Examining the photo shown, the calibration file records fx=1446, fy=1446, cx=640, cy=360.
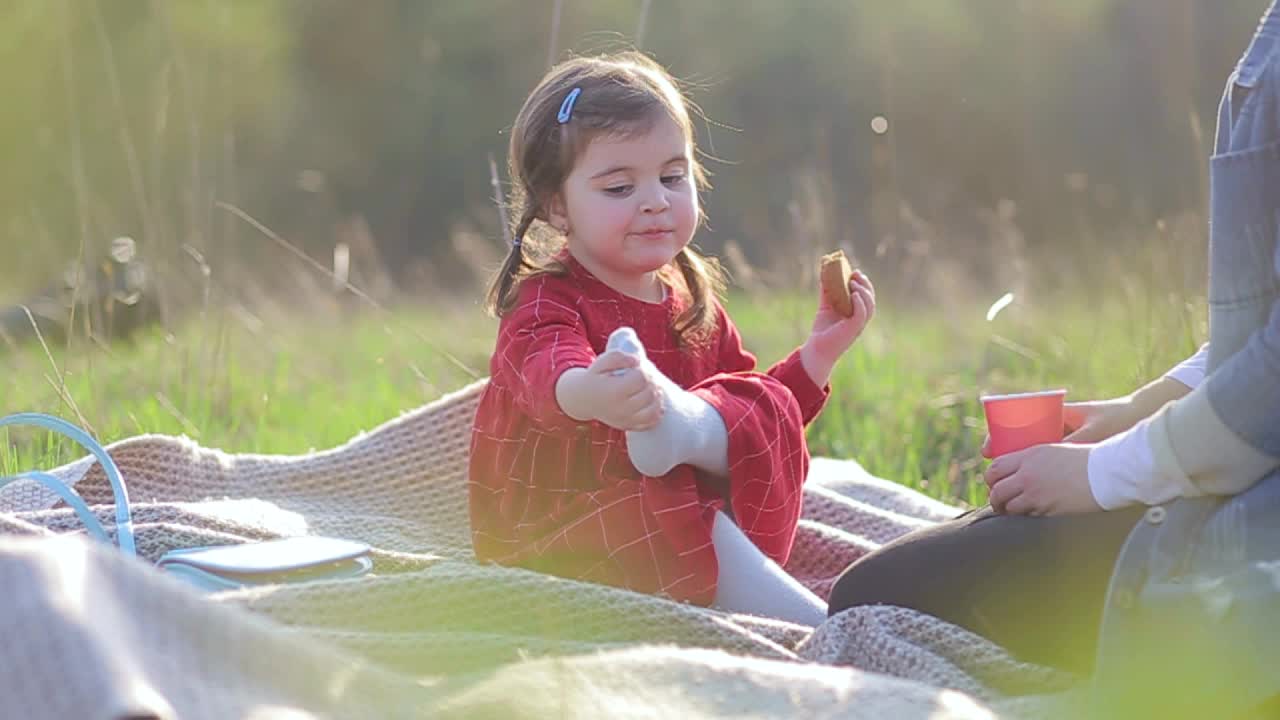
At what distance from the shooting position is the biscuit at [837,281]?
2.42 meters

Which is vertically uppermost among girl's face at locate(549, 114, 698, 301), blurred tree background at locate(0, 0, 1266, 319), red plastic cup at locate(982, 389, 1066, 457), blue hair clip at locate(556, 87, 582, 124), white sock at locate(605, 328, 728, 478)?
blue hair clip at locate(556, 87, 582, 124)

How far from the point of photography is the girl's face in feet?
7.61

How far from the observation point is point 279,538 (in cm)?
242

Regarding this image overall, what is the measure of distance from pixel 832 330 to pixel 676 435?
0.51 metres

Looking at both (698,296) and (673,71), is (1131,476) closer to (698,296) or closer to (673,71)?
(698,296)

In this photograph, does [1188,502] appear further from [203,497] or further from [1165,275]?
[1165,275]

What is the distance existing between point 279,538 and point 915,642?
43.6 inches

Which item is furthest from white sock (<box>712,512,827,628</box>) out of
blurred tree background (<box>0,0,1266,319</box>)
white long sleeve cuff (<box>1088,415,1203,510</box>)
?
blurred tree background (<box>0,0,1266,319</box>)

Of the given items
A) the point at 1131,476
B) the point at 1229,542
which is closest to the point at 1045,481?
the point at 1131,476

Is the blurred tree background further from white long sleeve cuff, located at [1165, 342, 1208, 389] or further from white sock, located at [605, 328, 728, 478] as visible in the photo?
Answer: white sock, located at [605, 328, 728, 478]

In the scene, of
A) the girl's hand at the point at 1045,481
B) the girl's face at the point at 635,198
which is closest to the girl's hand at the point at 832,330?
the girl's face at the point at 635,198

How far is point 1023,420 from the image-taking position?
199 centimetres

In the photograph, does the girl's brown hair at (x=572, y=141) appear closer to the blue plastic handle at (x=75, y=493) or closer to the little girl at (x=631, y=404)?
the little girl at (x=631, y=404)

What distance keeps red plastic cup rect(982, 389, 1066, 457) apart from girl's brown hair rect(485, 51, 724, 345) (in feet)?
2.13
